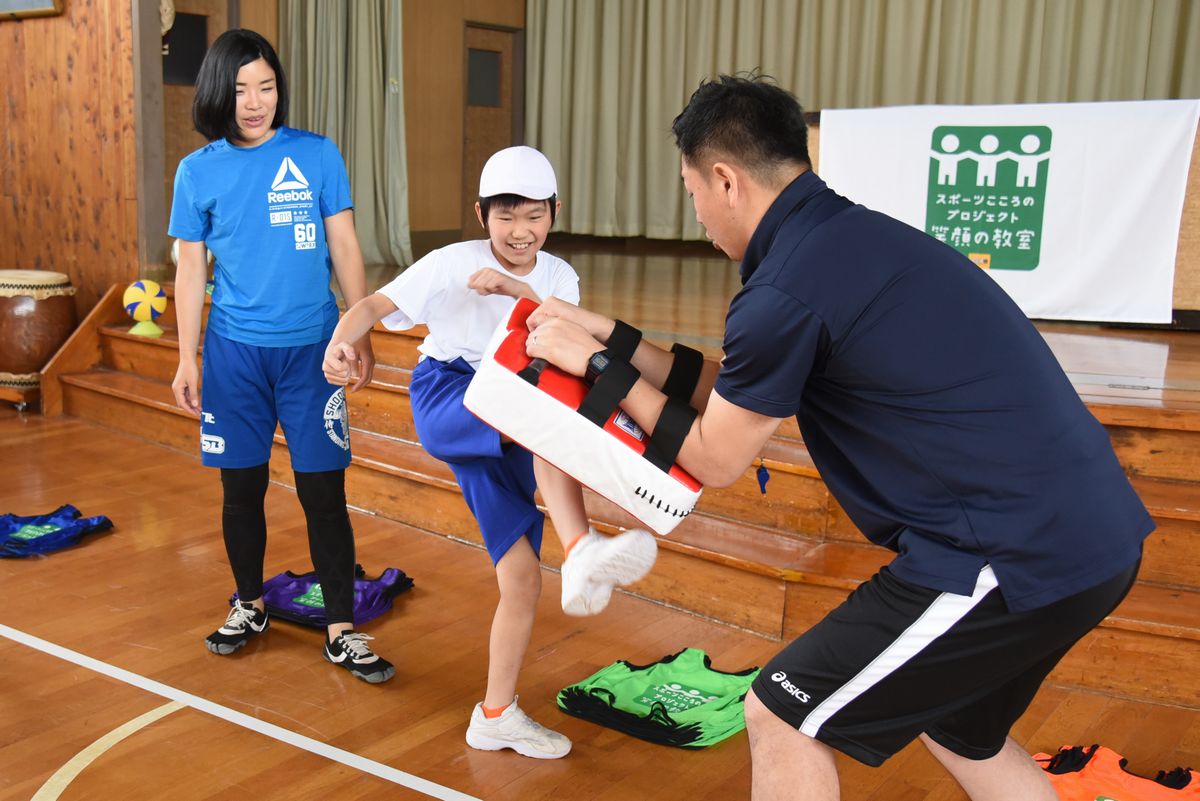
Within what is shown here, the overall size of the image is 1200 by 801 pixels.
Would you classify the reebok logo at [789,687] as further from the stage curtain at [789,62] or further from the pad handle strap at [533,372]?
the stage curtain at [789,62]

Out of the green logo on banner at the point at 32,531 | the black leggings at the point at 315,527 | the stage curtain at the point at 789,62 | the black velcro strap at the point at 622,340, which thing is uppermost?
the stage curtain at the point at 789,62

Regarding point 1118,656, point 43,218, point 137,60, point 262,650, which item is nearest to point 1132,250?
point 1118,656

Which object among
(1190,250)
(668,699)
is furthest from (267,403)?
(1190,250)

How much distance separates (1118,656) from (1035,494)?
5.42 feet

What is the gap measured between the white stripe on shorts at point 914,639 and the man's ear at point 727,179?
24.7 inches

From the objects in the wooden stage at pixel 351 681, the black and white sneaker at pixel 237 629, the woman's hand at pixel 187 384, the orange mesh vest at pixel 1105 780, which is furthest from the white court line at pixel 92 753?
the orange mesh vest at pixel 1105 780

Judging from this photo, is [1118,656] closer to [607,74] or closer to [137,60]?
[137,60]

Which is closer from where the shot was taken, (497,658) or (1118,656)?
(497,658)

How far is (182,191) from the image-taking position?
2787mm

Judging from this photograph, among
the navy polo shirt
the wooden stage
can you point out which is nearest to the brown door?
the wooden stage

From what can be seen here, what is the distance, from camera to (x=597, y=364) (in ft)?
5.67

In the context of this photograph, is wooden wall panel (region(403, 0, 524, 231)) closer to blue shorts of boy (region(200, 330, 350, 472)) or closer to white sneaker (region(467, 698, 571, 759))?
blue shorts of boy (region(200, 330, 350, 472))

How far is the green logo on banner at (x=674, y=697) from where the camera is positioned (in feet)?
8.93

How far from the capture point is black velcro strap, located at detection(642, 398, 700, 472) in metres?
1.68
